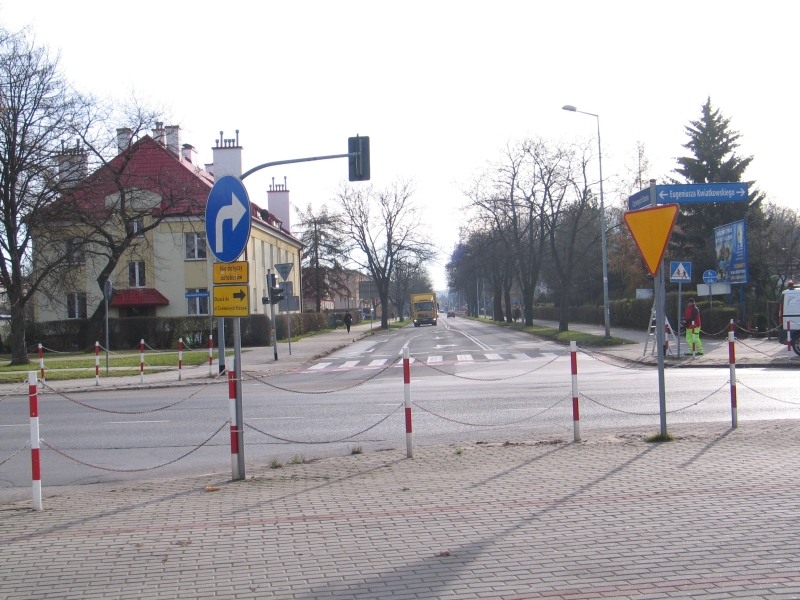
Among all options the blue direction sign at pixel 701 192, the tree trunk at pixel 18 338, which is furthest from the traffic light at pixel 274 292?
the blue direction sign at pixel 701 192

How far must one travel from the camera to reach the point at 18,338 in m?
28.9

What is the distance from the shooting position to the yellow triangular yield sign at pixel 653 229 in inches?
350

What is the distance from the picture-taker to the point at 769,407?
12023mm

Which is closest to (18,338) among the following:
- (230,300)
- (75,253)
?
(75,253)

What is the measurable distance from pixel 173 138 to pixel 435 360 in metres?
23.9

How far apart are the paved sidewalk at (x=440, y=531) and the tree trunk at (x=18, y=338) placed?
23841 mm

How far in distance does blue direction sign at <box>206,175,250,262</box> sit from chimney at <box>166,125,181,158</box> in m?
29.2

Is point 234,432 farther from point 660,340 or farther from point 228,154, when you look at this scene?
point 228,154

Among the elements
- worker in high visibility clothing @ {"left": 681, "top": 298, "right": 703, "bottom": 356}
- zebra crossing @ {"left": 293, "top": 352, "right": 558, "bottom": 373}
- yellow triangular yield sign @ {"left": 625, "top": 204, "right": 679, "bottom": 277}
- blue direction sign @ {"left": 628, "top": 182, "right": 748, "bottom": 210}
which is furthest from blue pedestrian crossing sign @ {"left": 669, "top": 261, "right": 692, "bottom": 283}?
yellow triangular yield sign @ {"left": 625, "top": 204, "right": 679, "bottom": 277}

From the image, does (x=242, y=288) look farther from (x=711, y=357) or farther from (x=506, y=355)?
(x=506, y=355)

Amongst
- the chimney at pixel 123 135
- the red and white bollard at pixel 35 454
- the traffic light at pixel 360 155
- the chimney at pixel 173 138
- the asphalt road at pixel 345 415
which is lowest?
the asphalt road at pixel 345 415

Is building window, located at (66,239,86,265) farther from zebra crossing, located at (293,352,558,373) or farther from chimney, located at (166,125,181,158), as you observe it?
zebra crossing, located at (293,352,558,373)

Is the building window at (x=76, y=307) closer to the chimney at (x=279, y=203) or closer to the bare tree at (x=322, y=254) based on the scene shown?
the chimney at (x=279, y=203)

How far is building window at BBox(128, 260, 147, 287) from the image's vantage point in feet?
146
